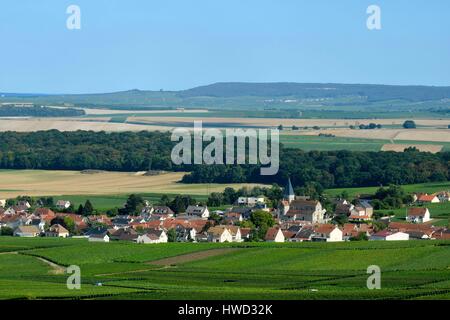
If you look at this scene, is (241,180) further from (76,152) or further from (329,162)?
(76,152)

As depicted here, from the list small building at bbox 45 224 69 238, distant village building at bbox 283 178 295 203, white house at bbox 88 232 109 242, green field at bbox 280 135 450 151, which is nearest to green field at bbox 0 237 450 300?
white house at bbox 88 232 109 242

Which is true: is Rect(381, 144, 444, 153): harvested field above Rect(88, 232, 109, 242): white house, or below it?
above

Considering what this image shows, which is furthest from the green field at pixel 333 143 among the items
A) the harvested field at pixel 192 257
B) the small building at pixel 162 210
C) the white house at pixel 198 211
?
the harvested field at pixel 192 257

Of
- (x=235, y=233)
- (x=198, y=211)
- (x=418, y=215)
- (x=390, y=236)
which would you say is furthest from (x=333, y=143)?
(x=390, y=236)

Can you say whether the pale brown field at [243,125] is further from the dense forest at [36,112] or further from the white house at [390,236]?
the white house at [390,236]

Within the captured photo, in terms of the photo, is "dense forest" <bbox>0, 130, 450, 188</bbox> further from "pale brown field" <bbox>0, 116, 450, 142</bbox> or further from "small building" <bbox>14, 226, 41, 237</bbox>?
"pale brown field" <bbox>0, 116, 450, 142</bbox>
